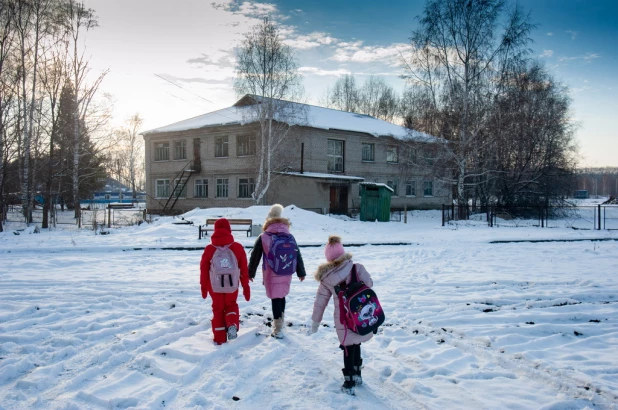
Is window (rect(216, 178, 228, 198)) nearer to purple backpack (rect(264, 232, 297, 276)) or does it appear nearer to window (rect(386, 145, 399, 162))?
window (rect(386, 145, 399, 162))

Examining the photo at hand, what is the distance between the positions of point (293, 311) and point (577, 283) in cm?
571

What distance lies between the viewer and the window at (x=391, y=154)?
1521 inches

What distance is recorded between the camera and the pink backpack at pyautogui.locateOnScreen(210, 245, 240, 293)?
16.9 feet

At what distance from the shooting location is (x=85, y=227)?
19.9 meters

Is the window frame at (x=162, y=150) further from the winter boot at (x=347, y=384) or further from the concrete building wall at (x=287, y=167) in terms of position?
A: the winter boot at (x=347, y=384)

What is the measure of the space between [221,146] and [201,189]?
401cm

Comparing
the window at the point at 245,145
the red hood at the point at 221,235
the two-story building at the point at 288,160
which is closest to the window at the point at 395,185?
the two-story building at the point at 288,160

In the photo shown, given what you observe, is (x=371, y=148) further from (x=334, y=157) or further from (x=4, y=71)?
(x=4, y=71)

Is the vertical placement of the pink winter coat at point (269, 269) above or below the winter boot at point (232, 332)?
above

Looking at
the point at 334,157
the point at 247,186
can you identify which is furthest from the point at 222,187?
the point at 334,157

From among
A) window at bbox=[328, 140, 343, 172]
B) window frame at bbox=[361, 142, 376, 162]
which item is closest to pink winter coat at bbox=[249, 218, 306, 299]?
window at bbox=[328, 140, 343, 172]

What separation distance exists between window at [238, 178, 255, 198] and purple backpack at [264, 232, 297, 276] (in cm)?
2676

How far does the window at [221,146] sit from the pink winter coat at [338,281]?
99.8ft

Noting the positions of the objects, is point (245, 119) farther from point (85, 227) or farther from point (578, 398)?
point (578, 398)
